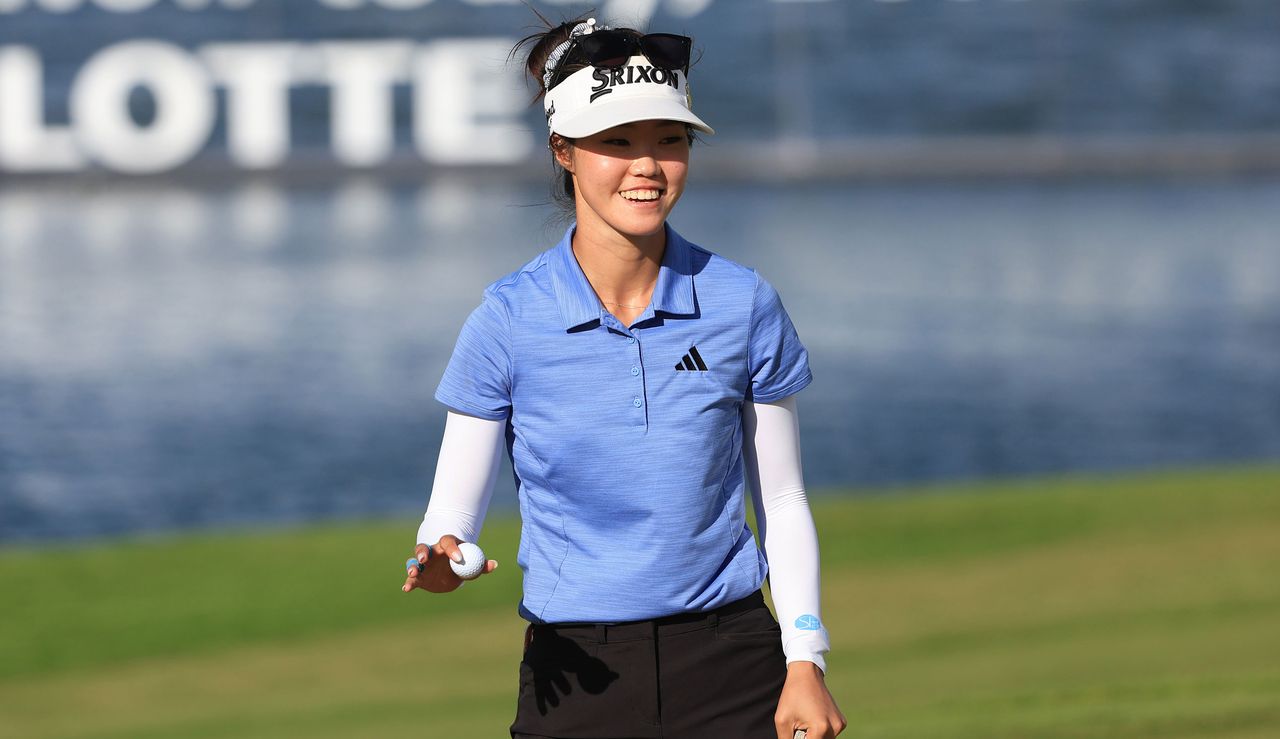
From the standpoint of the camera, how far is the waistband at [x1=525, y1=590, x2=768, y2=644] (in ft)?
10.1

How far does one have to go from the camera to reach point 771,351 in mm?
3086

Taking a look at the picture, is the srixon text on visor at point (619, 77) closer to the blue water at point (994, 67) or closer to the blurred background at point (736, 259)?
the blurred background at point (736, 259)

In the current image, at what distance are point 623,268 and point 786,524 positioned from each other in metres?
0.50

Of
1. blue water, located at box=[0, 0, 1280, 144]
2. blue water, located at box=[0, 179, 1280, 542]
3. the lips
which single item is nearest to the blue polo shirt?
the lips

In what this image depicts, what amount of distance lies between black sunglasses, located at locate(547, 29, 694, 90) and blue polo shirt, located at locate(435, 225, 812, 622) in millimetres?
328

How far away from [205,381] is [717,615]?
21.6 metres

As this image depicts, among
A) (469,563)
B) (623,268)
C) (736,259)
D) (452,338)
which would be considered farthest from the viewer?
(736,259)

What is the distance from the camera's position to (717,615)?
312 cm

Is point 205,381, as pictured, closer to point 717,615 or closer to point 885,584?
point 885,584

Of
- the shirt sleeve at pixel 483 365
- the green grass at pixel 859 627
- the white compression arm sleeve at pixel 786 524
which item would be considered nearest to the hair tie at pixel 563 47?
the shirt sleeve at pixel 483 365

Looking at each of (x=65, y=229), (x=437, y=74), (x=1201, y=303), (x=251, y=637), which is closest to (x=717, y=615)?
(x=251, y=637)

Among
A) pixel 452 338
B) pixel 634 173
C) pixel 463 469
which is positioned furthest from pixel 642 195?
pixel 452 338

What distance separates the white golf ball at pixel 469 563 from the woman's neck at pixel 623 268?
1.52 ft

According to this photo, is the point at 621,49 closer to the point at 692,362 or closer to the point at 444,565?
the point at 692,362
